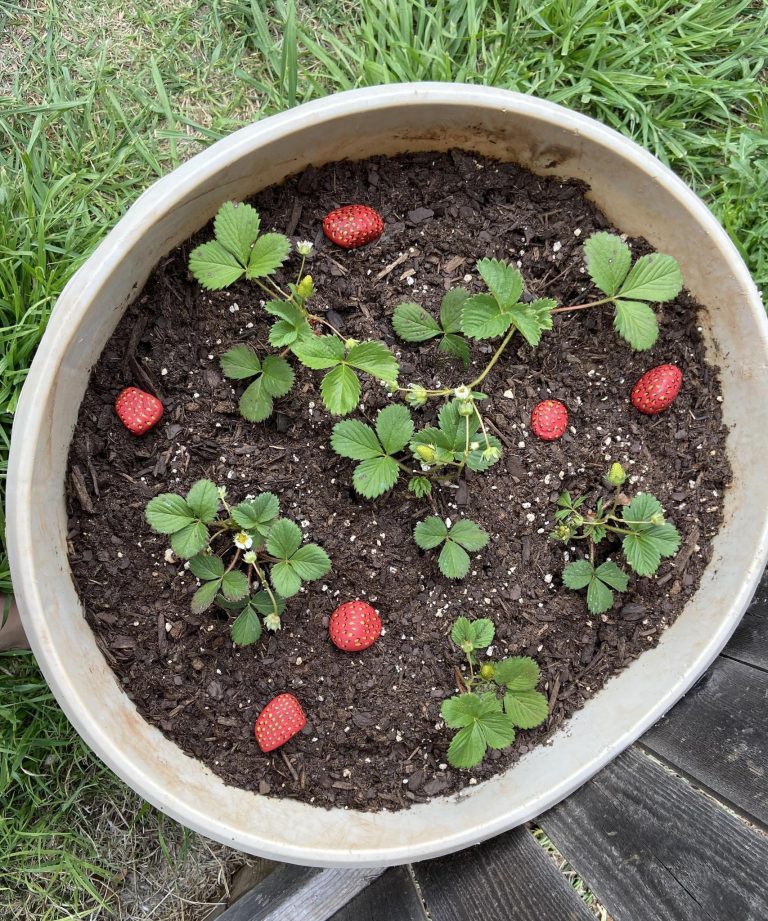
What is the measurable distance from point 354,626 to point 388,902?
1.70ft

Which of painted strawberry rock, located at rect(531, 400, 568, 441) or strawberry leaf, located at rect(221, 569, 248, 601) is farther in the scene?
painted strawberry rock, located at rect(531, 400, 568, 441)

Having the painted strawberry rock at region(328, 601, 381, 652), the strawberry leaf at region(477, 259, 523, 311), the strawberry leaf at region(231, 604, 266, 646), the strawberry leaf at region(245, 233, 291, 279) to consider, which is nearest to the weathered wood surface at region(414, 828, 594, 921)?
the painted strawberry rock at region(328, 601, 381, 652)

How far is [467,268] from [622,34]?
722 millimetres

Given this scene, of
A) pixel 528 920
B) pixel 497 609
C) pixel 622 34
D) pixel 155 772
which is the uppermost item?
pixel 622 34

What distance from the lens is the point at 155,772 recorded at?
1.07 meters

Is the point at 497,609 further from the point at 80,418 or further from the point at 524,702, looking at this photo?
the point at 80,418

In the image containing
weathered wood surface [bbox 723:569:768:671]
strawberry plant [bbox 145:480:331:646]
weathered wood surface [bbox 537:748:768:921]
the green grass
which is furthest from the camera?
the green grass

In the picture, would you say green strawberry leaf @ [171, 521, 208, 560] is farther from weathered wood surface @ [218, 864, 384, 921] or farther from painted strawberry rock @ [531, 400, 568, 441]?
weathered wood surface @ [218, 864, 384, 921]

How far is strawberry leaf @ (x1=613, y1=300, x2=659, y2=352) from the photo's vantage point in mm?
1145

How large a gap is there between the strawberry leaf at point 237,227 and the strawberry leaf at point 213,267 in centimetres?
2

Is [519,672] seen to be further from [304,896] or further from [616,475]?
[304,896]

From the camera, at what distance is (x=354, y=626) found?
1.15m

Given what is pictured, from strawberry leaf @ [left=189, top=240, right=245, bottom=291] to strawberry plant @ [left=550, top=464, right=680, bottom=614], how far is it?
25.7 inches

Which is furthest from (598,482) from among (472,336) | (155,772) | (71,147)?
(71,147)
